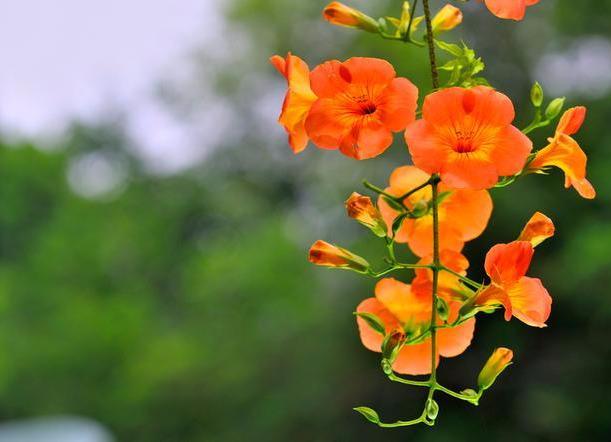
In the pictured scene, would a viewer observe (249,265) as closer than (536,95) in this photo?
No

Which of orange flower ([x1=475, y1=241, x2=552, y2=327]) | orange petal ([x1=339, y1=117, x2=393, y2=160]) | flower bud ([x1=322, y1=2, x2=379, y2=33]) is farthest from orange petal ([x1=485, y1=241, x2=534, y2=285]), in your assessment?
flower bud ([x1=322, y1=2, x2=379, y2=33])

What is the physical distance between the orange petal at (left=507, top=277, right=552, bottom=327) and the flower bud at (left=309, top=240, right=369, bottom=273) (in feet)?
0.36

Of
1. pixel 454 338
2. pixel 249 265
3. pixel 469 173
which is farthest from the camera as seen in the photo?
pixel 249 265

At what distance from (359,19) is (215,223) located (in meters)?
16.0

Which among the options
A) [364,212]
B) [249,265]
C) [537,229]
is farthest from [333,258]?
[249,265]

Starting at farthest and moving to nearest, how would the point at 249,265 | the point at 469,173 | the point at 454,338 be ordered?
the point at 249,265, the point at 454,338, the point at 469,173

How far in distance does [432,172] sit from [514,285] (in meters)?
0.12

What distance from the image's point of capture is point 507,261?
587 mm

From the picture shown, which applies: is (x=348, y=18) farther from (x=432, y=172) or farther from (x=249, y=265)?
(x=249, y=265)

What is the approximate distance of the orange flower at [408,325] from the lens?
0.64 m

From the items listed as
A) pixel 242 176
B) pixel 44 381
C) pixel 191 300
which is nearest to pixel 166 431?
pixel 191 300

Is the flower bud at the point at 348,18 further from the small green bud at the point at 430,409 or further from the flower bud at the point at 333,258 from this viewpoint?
the small green bud at the point at 430,409

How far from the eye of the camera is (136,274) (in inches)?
647

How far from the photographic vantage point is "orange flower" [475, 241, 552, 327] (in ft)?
1.91
